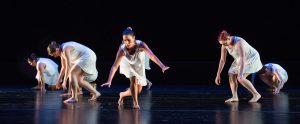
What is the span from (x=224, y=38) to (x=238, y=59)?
0.43 meters

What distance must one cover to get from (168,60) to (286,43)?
2.47 m

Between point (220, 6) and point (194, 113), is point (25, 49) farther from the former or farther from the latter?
point (194, 113)

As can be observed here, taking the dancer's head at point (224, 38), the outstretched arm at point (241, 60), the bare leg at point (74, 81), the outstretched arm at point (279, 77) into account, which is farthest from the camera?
the outstretched arm at point (279, 77)

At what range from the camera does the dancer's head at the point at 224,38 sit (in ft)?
23.8

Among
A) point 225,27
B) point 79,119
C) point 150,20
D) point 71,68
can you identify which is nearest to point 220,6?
point 225,27

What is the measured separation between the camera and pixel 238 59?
754 centimetres

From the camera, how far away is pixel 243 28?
12234mm

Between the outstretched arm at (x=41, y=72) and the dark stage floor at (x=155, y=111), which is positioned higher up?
the outstretched arm at (x=41, y=72)

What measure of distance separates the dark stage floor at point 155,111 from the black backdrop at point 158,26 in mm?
3729

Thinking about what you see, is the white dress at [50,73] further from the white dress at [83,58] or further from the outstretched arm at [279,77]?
the outstretched arm at [279,77]

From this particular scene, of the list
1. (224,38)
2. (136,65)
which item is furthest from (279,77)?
(136,65)

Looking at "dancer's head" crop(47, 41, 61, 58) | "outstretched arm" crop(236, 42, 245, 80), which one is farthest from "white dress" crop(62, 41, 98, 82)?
"outstretched arm" crop(236, 42, 245, 80)

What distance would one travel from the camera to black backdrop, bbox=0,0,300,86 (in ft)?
39.9

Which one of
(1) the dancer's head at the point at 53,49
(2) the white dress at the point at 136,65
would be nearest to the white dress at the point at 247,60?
(2) the white dress at the point at 136,65
